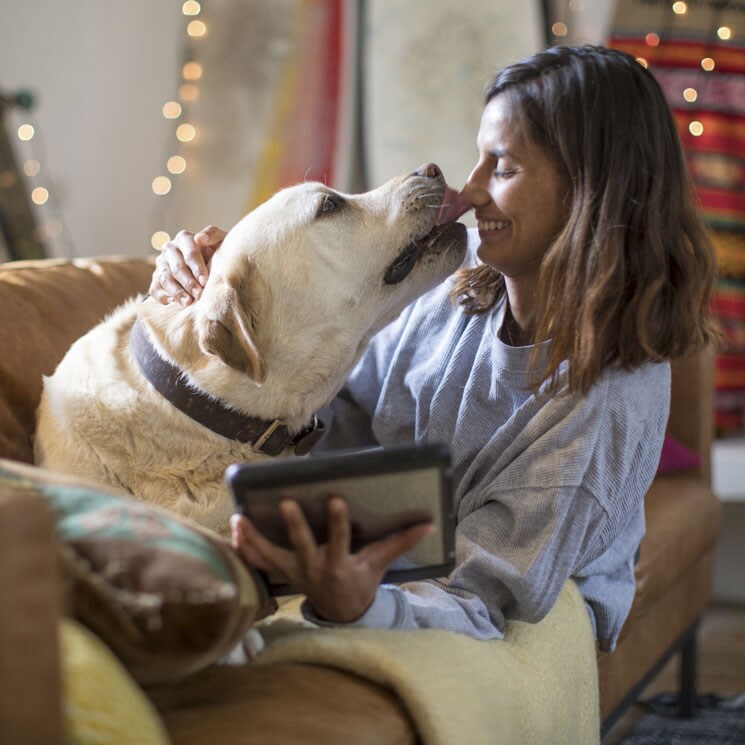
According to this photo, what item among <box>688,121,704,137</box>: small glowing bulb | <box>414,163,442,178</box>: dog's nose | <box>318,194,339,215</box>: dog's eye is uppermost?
<box>414,163,442,178</box>: dog's nose

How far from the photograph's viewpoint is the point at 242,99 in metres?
3.64

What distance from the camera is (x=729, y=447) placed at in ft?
9.83

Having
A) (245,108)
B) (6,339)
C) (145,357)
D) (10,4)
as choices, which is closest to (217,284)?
(145,357)

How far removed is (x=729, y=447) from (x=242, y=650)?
231cm

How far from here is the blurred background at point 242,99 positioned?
127 inches

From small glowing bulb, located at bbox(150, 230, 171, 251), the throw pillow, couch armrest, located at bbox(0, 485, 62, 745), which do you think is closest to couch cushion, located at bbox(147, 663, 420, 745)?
couch armrest, located at bbox(0, 485, 62, 745)

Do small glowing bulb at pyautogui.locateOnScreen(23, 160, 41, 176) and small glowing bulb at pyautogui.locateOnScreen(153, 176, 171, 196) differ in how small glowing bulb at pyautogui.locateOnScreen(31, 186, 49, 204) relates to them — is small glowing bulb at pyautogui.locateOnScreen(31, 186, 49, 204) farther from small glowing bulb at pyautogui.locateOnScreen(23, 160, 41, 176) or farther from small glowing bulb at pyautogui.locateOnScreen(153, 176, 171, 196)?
small glowing bulb at pyautogui.locateOnScreen(153, 176, 171, 196)

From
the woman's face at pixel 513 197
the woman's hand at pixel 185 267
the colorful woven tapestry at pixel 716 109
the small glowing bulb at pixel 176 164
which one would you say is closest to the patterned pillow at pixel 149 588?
the woman's hand at pixel 185 267

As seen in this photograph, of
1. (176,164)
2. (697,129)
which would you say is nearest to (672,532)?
(697,129)

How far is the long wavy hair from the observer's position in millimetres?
1333

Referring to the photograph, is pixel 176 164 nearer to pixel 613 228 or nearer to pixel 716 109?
pixel 716 109

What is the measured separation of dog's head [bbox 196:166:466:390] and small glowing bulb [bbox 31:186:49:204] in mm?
2424

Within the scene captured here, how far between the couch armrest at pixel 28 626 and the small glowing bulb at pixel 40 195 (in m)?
3.17

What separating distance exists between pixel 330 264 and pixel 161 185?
2544 mm
